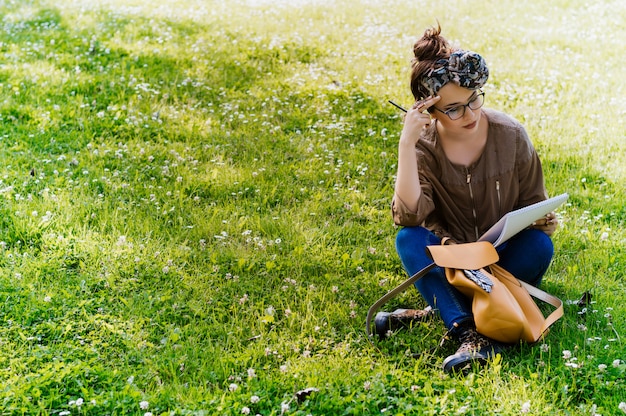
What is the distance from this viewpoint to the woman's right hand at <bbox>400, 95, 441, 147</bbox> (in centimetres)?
399

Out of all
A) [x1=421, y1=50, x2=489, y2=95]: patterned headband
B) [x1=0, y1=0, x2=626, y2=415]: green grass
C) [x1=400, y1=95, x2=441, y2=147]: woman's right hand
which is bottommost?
[x1=0, y1=0, x2=626, y2=415]: green grass

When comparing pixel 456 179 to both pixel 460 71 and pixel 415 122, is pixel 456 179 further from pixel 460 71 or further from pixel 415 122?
pixel 460 71

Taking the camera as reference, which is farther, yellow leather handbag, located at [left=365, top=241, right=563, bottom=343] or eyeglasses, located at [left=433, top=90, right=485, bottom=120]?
eyeglasses, located at [left=433, top=90, right=485, bottom=120]

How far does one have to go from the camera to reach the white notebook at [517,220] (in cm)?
372

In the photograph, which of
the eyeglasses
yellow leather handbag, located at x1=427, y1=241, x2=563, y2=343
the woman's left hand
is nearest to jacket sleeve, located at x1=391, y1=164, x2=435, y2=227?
yellow leather handbag, located at x1=427, y1=241, x2=563, y2=343

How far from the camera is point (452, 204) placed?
4312 millimetres

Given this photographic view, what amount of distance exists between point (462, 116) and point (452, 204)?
1.82 feet

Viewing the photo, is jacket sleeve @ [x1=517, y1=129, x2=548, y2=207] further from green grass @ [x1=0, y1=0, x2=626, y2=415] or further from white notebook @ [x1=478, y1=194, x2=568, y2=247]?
green grass @ [x1=0, y1=0, x2=626, y2=415]

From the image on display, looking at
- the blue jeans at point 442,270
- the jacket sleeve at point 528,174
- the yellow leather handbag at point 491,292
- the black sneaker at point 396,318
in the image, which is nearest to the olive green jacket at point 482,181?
the jacket sleeve at point 528,174

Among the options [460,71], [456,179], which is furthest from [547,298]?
[460,71]

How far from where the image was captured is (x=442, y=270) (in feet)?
13.2

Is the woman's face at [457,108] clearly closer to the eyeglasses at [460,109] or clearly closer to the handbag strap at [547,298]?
the eyeglasses at [460,109]

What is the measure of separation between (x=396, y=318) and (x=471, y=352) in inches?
23.0

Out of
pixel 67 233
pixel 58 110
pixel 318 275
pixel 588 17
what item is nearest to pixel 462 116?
pixel 318 275
